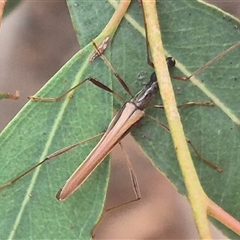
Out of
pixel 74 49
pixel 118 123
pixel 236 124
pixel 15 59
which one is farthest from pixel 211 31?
pixel 15 59

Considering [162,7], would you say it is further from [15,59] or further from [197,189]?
[15,59]

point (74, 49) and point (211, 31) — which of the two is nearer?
point (211, 31)

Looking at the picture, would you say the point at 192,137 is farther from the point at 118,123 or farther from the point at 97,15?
the point at 97,15

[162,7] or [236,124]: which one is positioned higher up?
[162,7]

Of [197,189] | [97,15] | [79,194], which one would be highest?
[97,15]

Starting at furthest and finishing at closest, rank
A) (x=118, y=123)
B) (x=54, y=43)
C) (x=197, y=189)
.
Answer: (x=54, y=43) → (x=118, y=123) → (x=197, y=189)

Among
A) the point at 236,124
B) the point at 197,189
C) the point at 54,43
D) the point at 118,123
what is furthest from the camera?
the point at 54,43

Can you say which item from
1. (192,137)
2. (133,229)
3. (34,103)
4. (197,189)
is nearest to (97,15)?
(34,103)
